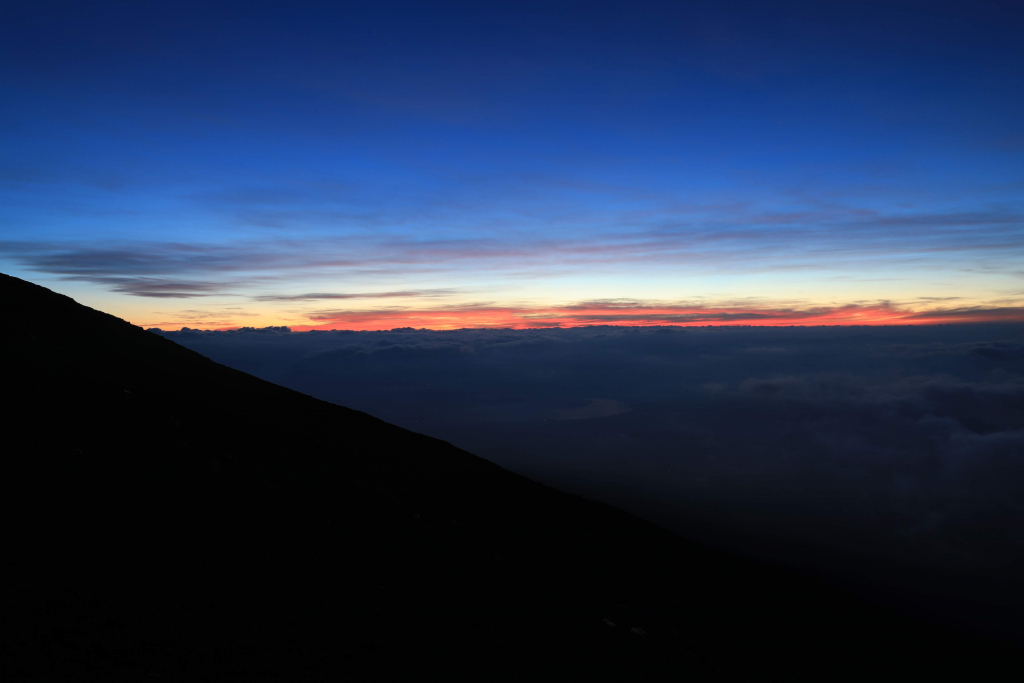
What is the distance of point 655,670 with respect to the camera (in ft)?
106

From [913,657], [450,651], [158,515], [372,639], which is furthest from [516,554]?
[913,657]

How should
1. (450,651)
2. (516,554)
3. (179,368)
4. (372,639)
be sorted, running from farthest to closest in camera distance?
(179,368), (516,554), (450,651), (372,639)

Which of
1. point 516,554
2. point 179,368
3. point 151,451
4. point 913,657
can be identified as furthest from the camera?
point 913,657

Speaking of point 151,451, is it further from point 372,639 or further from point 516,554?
point 516,554

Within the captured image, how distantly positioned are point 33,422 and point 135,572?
15.6 meters

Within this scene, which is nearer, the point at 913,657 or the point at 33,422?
the point at 33,422

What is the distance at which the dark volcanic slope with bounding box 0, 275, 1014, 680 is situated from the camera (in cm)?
1877

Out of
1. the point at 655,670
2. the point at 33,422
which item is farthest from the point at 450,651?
the point at 33,422

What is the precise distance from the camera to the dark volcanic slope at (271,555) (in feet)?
61.6

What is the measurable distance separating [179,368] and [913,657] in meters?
129

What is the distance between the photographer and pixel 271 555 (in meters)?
27.2

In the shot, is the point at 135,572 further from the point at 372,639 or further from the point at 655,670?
the point at 655,670

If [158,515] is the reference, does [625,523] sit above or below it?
below

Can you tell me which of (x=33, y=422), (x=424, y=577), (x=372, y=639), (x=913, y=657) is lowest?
(x=913, y=657)
